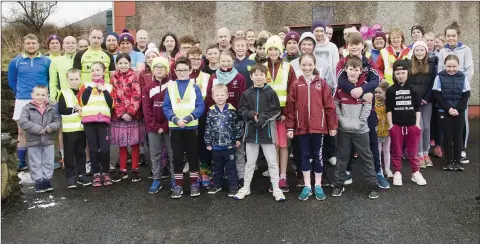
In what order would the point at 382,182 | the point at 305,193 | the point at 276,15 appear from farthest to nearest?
the point at 276,15
the point at 382,182
the point at 305,193

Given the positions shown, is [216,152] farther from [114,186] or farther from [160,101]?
[114,186]

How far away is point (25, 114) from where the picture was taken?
214 inches

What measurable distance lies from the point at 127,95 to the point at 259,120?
75.2 inches

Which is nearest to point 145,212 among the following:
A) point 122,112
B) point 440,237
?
point 122,112

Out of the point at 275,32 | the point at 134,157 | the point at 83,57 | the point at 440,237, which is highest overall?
the point at 275,32

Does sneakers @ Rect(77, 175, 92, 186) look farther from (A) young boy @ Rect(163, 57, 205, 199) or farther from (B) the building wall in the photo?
(B) the building wall

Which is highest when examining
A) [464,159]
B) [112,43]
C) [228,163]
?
[112,43]

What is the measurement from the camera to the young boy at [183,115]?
5.14 meters

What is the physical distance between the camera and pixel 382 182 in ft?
17.9

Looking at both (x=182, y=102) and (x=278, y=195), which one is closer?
(x=278, y=195)

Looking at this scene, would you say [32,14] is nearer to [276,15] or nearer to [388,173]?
[276,15]

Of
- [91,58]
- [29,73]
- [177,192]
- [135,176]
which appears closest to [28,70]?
[29,73]

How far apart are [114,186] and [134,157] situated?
49cm

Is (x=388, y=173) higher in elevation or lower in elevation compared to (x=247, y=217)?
higher
